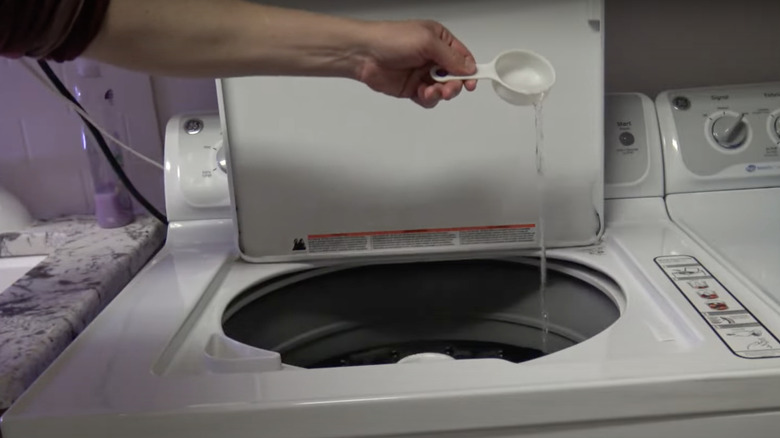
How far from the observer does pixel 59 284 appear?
0.87 metres

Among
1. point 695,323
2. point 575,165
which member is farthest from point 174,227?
point 695,323

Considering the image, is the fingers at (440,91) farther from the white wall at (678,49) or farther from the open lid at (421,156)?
the white wall at (678,49)

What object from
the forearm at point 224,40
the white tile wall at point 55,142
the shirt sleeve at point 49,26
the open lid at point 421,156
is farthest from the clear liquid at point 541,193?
the white tile wall at point 55,142

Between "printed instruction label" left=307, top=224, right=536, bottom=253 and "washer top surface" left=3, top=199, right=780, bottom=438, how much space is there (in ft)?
0.78

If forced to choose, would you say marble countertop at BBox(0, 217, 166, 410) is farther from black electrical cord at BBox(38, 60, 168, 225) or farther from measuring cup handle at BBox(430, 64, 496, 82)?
measuring cup handle at BBox(430, 64, 496, 82)

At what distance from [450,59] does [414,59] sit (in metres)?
0.04

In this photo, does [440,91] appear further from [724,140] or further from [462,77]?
[724,140]

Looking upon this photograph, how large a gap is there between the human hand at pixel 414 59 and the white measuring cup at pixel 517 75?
0.04 ft

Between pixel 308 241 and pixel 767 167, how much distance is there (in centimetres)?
63

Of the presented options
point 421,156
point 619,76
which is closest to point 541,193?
point 421,156

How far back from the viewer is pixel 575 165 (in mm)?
899

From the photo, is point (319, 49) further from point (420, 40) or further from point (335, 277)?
point (335, 277)

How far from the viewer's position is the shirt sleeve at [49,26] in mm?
500

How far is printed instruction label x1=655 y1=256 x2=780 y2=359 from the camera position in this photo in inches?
24.2
